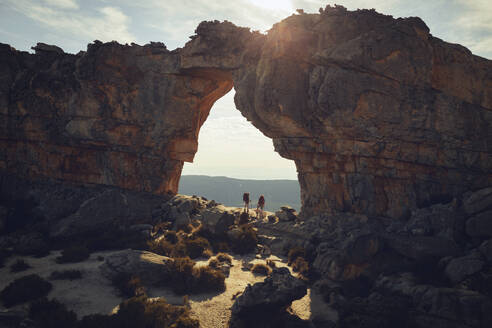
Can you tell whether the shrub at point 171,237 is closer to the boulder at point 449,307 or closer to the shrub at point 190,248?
the shrub at point 190,248

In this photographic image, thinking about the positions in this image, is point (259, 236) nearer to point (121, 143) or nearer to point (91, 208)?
point (91, 208)

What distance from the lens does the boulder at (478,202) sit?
65.0 feet

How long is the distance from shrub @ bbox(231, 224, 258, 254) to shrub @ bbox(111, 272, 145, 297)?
9762mm

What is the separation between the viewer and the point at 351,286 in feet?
64.4

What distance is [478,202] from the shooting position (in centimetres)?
2016

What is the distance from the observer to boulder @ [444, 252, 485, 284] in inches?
662

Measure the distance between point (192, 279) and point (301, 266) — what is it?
793cm

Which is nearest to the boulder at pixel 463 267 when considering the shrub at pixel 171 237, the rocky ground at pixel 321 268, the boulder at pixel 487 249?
the rocky ground at pixel 321 268

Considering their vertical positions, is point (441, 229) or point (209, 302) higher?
→ point (441, 229)

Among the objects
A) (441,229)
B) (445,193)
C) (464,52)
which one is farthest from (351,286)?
(464,52)

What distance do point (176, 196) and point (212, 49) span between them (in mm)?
16973

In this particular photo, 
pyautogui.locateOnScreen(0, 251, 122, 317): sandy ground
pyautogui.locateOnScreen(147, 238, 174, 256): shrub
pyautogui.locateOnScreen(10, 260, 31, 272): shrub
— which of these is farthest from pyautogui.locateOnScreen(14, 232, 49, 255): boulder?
pyautogui.locateOnScreen(147, 238, 174, 256): shrub

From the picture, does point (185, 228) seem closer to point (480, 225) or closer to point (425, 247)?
point (425, 247)

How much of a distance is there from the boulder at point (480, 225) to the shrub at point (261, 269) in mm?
12954
